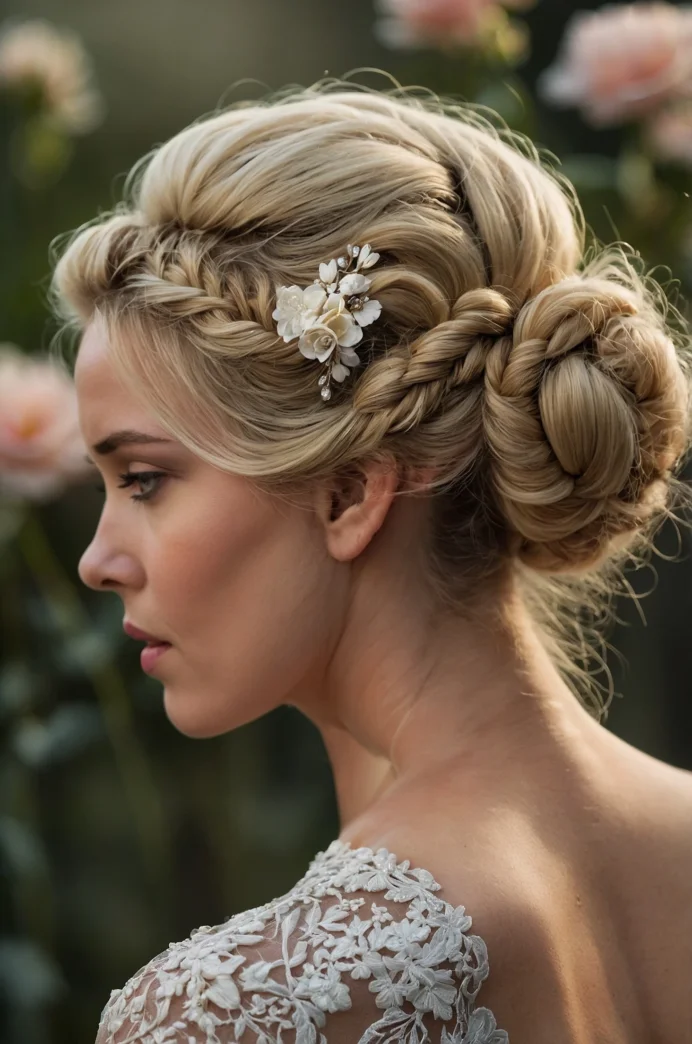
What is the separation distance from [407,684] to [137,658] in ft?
4.54

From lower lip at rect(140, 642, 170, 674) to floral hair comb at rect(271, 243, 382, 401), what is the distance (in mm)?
350

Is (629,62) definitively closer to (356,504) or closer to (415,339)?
(415,339)

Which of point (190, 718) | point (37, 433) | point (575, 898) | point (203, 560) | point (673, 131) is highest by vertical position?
point (673, 131)

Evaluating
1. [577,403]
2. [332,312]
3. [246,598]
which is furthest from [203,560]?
[577,403]

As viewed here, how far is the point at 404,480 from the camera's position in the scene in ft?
4.32

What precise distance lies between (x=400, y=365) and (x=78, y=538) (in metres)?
2.16

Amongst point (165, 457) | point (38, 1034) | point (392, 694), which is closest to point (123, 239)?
point (165, 457)

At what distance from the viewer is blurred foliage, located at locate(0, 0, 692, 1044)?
2377 millimetres

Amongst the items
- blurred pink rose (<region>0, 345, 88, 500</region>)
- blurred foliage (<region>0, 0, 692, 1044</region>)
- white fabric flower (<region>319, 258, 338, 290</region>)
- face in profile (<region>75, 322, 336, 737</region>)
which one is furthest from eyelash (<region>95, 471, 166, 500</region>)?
blurred foliage (<region>0, 0, 692, 1044</region>)

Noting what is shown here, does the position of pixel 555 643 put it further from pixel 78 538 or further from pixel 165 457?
pixel 78 538

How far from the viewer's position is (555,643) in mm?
1638

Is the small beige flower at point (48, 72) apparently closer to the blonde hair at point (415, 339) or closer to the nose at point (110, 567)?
the blonde hair at point (415, 339)

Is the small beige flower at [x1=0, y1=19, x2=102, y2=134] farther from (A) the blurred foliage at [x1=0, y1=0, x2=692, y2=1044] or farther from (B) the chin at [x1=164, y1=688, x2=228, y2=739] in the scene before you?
(B) the chin at [x1=164, y1=688, x2=228, y2=739]

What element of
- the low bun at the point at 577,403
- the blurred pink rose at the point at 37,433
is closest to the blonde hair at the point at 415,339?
the low bun at the point at 577,403
